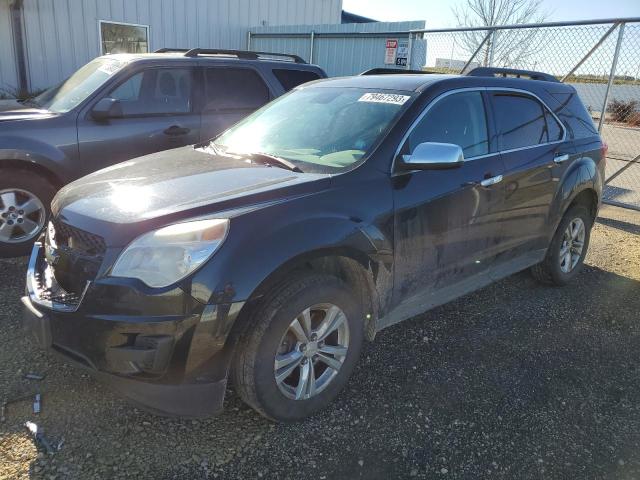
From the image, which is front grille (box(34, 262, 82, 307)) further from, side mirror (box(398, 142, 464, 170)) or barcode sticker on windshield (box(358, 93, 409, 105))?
barcode sticker on windshield (box(358, 93, 409, 105))

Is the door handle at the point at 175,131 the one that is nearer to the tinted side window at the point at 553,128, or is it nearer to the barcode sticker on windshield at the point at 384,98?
the barcode sticker on windshield at the point at 384,98

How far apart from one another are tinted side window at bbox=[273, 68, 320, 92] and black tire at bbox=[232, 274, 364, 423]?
4024 mm

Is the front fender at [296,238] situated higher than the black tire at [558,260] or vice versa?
the front fender at [296,238]

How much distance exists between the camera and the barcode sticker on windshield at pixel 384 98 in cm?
330

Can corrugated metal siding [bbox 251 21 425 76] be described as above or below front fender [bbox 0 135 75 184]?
above

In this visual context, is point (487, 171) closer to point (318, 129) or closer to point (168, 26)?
point (318, 129)

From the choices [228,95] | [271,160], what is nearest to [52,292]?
[271,160]

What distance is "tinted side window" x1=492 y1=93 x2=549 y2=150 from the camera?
387cm

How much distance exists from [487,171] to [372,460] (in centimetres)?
206

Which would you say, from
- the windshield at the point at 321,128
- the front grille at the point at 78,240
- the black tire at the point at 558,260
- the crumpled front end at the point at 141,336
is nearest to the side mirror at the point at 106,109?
the windshield at the point at 321,128

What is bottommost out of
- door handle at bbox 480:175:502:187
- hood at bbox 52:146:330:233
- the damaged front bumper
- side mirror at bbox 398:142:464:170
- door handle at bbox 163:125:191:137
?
the damaged front bumper

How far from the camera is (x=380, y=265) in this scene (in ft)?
9.73

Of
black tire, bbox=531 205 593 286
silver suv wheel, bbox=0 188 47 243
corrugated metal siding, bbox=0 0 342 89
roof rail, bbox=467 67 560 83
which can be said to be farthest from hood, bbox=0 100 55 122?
corrugated metal siding, bbox=0 0 342 89

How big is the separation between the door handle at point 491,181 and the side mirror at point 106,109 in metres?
3.32
